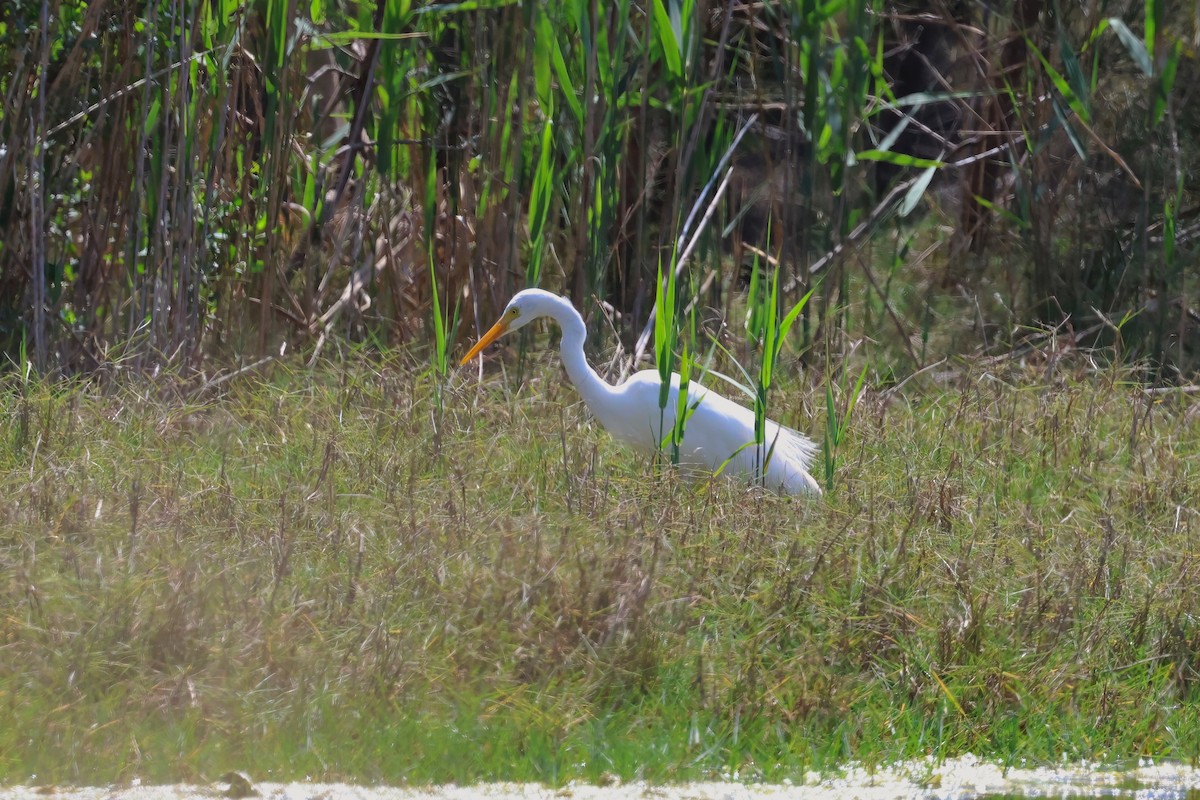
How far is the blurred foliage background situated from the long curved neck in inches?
12.0

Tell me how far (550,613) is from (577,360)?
1449 mm

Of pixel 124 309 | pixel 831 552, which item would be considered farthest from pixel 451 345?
pixel 831 552

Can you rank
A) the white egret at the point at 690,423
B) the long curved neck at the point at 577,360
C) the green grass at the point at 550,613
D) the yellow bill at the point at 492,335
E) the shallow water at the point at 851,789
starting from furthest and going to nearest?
the yellow bill at the point at 492,335
the long curved neck at the point at 577,360
the white egret at the point at 690,423
the green grass at the point at 550,613
the shallow water at the point at 851,789

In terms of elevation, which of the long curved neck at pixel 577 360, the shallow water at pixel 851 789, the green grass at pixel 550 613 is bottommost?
the shallow water at pixel 851 789

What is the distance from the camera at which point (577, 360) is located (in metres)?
4.46

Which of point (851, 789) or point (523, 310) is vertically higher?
point (523, 310)

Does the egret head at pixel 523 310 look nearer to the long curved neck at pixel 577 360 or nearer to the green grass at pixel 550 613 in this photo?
the long curved neck at pixel 577 360

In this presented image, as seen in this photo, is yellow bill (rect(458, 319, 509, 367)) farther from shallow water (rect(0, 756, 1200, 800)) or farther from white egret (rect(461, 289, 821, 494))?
shallow water (rect(0, 756, 1200, 800))

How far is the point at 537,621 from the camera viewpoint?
3.09 meters

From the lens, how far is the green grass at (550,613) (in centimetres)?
282

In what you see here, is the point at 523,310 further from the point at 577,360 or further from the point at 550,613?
the point at 550,613

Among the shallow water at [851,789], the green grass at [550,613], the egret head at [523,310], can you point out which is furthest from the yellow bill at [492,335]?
the shallow water at [851,789]

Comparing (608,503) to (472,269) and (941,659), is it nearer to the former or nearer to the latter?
(941,659)

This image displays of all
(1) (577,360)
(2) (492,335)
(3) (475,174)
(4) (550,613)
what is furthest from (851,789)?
(3) (475,174)
